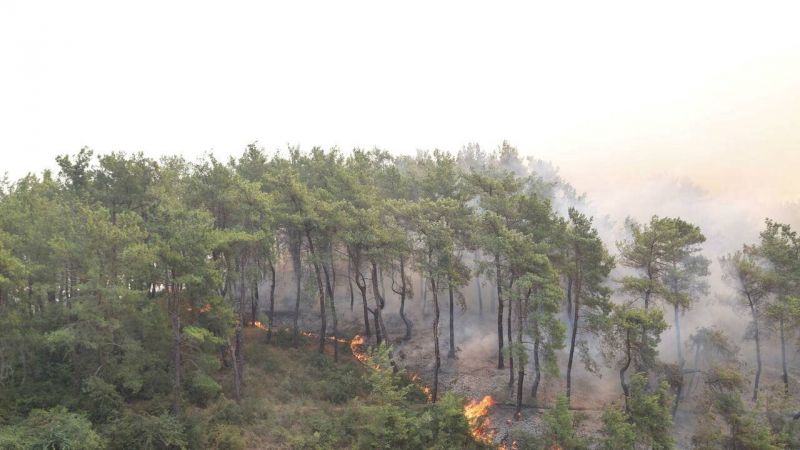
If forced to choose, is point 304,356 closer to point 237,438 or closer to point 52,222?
point 237,438

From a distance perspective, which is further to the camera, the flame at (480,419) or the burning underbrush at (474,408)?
the burning underbrush at (474,408)

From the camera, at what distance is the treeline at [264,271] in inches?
824

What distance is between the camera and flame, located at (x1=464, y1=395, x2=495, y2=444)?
80.7 feet

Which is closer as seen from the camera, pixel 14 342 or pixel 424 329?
pixel 14 342

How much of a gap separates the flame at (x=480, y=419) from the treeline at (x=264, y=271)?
2391 millimetres

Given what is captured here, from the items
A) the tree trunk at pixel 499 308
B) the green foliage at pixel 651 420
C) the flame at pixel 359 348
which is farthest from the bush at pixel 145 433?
the green foliage at pixel 651 420

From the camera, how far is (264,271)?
34.3 meters

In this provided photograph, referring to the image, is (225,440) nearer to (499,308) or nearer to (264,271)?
(264,271)

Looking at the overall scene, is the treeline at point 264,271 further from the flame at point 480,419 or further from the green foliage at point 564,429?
the flame at point 480,419

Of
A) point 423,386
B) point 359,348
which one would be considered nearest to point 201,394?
point 359,348

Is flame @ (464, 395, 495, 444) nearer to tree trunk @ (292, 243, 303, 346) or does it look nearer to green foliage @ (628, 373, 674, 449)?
green foliage @ (628, 373, 674, 449)

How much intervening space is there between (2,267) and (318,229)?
16879mm

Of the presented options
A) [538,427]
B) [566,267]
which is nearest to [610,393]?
[538,427]

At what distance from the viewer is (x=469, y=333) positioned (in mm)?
39656
